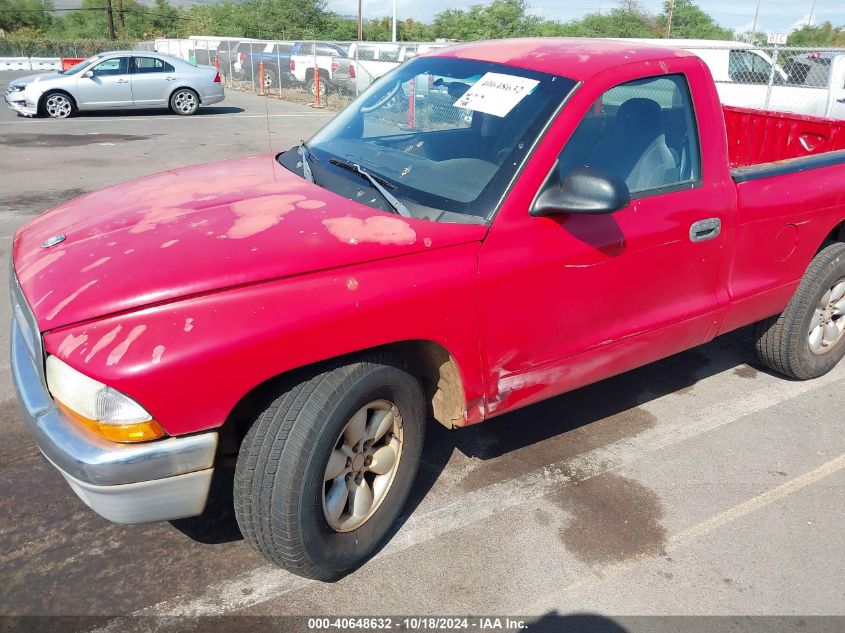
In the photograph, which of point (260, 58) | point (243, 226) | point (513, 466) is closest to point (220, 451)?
point (243, 226)

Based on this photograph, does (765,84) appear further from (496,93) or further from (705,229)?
(496,93)

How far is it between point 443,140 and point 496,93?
0.30 meters

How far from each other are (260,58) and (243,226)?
23894mm

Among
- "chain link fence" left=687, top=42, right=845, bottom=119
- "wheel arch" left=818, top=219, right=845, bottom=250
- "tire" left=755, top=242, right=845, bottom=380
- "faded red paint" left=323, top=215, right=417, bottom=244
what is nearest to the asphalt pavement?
"tire" left=755, top=242, right=845, bottom=380

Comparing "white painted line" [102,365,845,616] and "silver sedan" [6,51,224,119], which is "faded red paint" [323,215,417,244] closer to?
"white painted line" [102,365,845,616]

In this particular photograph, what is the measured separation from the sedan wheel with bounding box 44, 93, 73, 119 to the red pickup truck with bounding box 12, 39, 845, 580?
14.3 meters

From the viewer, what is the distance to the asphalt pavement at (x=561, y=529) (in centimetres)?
273

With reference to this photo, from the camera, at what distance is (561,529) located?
123 inches

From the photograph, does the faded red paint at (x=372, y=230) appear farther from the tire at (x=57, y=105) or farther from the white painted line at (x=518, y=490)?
the tire at (x=57, y=105)

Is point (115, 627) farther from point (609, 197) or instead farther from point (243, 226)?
point (609, 197)

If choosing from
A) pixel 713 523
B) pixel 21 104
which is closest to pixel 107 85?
pixel 21 104

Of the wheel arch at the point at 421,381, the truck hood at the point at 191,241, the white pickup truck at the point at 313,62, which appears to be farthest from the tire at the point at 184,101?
the wheel arch at the point at 421,381

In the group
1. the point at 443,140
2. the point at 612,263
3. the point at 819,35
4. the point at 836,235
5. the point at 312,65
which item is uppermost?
the point at 819,35

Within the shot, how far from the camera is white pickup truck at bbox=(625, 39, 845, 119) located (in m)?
12.5
